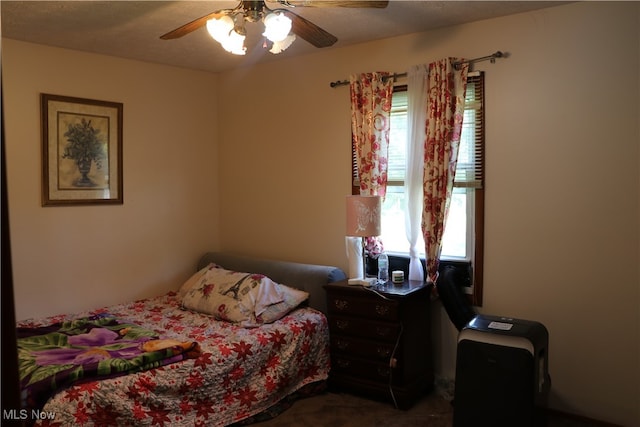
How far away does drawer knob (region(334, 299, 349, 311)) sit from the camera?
3439 millimetres

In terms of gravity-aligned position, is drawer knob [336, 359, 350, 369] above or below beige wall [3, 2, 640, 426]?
below

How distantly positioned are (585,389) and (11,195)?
3.90 m

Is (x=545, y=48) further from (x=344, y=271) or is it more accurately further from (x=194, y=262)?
(x=194, y=262)

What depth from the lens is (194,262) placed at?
15.5 feet

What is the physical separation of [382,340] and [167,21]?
2412 mm

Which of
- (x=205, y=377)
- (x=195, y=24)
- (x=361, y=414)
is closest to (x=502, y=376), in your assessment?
(x=361, y=414)

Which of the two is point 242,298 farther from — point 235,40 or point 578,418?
point 578,418

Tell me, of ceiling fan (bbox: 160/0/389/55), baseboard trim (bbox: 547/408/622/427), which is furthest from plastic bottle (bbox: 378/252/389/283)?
ceiling fan (bbox: 160/0/389/55)

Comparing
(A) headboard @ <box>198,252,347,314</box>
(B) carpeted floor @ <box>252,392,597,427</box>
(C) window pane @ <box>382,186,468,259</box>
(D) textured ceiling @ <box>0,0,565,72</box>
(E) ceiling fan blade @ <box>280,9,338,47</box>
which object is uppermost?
(D) textured ceiling @ <box>0,0,565,72</box>

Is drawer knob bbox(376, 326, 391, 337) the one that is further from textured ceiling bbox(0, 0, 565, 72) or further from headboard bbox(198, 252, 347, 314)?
textured ceiling bbox(0, 0, 565, 72)

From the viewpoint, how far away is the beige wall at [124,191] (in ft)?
12.0

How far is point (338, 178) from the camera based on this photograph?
401 centimetres

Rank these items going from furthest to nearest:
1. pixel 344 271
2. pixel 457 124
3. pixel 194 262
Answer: pixel 194 262 < pixel 344 271 < pixel 457 124

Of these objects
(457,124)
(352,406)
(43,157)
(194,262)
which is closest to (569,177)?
(457,124)
